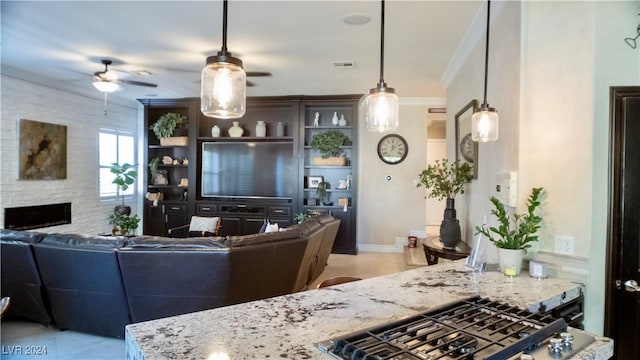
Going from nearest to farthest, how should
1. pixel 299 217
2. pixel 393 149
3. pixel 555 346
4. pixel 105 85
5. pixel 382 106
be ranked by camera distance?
pixel 555 346 → pixel 382 106 → pixel 105 85 → pixel 299 217 → pixel 393 149

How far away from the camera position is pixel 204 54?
418 centimetres

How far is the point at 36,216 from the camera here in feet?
17.1

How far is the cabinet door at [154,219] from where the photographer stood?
6.98 metres

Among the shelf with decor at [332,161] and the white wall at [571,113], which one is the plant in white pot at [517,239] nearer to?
the white wall at [571,113]

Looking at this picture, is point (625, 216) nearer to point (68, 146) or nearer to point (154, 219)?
point (68, 146)

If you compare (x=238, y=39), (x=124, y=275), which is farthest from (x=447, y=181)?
(x=124, y=275)

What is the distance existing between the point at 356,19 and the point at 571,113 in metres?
1.86

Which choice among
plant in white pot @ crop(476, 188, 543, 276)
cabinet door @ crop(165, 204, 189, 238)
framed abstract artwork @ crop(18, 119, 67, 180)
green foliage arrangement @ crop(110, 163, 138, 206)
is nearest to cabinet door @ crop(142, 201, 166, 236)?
cabinet door @ crop(165, 204, 189, 238)

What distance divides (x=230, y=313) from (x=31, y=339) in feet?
8.96

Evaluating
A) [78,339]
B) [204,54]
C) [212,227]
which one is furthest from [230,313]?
[212,227]

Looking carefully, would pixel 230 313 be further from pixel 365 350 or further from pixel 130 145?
pixel 130 145

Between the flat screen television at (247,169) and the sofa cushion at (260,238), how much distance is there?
10.5 ft

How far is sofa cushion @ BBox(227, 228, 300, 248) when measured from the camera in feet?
9.50

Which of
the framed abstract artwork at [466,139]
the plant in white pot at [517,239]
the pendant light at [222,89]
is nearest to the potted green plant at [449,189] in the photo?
the framed abstract artwork at [466,139]
